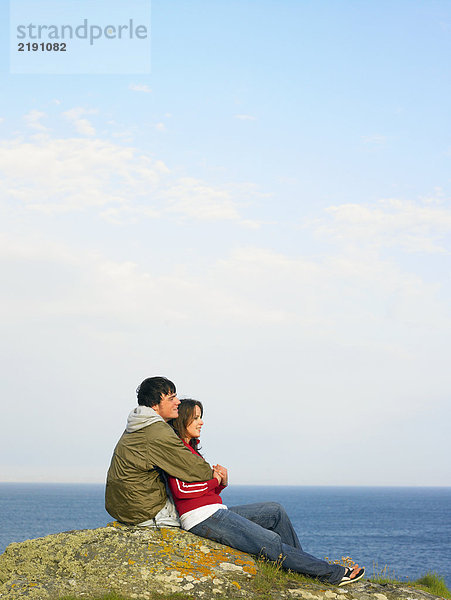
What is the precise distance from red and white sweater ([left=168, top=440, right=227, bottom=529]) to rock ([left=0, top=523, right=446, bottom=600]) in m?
0.32

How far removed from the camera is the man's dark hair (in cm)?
884

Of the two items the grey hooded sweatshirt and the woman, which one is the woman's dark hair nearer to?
the woman

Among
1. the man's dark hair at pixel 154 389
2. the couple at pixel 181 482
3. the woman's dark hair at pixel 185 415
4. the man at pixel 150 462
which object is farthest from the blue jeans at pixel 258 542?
the man's dark hair at pixel 154 389

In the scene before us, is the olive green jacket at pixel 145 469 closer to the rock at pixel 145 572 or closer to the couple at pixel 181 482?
the couple at pixel 181 482

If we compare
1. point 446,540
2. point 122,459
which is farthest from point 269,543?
point 446,540

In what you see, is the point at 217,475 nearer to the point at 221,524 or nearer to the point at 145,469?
the point at 221,524

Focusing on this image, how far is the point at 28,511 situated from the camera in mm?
162125

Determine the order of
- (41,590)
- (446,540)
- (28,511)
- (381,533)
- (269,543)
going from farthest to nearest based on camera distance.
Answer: (28,511)
(381,533)
(446,540)
(269,543)
(41,590)

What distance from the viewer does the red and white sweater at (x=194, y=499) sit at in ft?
28.6

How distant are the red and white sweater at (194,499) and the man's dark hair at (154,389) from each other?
0.76 m

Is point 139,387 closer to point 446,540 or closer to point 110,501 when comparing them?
point 110,501

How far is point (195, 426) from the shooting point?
29.8 ft

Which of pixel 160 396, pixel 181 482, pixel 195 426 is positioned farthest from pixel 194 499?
pixel 160 396

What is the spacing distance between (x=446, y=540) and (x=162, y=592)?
116160mm
